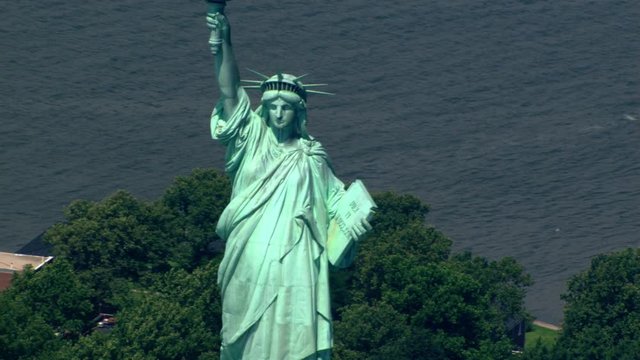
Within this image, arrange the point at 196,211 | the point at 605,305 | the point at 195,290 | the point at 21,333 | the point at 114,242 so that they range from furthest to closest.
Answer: the point at 196,211
the point at 114,242
the point at 605,305
the point at 195,290
the point at 21,333

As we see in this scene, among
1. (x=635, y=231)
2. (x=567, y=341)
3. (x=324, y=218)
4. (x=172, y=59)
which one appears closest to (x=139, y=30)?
(x=172, y=59)

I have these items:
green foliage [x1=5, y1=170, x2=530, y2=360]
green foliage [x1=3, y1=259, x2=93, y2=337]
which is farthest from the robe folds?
green foliage [x1=3, y1=259, x2=93, y2=337]

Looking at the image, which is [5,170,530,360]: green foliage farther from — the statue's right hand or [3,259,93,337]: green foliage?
the statue's right hand

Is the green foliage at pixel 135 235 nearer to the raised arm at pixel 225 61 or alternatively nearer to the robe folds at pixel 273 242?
the robe folds at pixel 273 242

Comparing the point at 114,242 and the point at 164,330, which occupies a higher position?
the point at 114,242

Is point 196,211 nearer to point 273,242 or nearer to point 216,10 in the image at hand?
point 273,242

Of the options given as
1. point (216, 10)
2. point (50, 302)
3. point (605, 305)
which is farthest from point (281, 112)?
point (605, 305)

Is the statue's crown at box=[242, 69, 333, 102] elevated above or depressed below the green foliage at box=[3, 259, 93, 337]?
below

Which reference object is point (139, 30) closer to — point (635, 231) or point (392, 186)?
point (392, 186)
